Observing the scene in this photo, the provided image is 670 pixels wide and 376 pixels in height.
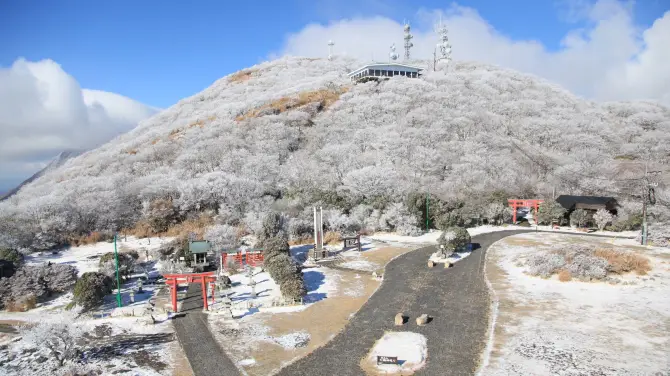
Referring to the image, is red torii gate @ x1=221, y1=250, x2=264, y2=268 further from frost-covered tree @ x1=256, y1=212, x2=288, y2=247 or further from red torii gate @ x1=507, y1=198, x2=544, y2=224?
red torii gate @ x1=507, y1=198, x2=544, y2=224

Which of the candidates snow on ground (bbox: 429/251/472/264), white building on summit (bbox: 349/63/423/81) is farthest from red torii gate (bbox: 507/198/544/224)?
white building on summit (bbox: 349/63/423/81)

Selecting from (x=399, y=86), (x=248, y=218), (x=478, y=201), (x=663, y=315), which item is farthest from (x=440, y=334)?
(x=399, y=86)

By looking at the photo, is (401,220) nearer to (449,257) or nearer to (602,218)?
(449,257)

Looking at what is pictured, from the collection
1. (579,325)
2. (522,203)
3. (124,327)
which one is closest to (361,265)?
(579,325)

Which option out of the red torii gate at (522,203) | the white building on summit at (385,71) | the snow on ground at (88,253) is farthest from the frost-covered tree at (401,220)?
the white building on summit at (385,71)

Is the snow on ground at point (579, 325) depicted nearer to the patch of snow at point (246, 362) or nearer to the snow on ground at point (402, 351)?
the snow on ground at point (402, 351)

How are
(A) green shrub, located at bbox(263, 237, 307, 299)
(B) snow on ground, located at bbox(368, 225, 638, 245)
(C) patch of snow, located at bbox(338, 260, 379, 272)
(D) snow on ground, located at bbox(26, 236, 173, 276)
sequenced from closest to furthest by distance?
1. (A) green shrub, located at bbox(263, 237, 307, 299)
2. (C) patch of snow, located at bbox(338, 260, 379, 272)
3. (D) snow on ground, located at bbox(26, 236, 173, 276)
4. (B) snow on ground, located at bbox(368, 225, 638, 245)
